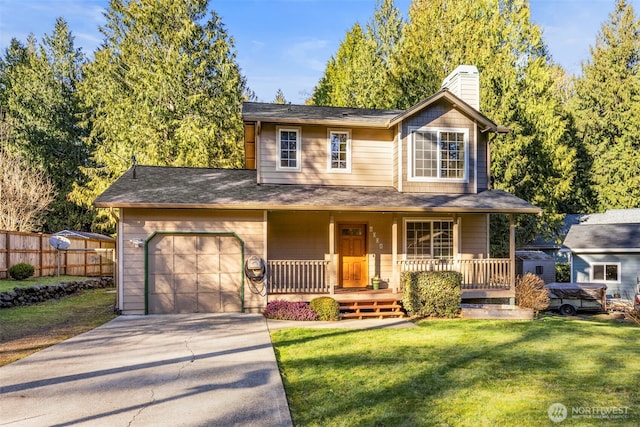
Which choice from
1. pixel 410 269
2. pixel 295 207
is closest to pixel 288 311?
pixel 295 207

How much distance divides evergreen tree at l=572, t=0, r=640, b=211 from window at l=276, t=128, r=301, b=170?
81.9ft

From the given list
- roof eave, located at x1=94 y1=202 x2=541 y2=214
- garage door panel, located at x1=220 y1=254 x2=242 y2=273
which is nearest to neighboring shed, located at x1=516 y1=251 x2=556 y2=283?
roof eave, located at x1=94 y1=202 x2=541 y2=214

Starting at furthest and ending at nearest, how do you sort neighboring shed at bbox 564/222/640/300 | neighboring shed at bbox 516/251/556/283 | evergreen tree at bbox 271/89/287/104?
evergreen tree at bbox 271/89/287/104, neighboring shed at bbox 516/251/556/283, neighboring shed at bbox 564/222/640/300

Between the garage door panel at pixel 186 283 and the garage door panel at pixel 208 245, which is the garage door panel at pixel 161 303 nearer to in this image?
the garage door panel at pixel 186 283

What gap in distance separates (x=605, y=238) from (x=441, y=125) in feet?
43.9

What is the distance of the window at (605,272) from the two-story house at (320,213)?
35.8 feet

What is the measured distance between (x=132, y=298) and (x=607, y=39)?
35478 mm

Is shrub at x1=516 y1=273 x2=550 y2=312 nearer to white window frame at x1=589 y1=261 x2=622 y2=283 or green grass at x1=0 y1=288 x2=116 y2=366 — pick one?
white window frame at x1=589 y1=261 x2=622 y2=283

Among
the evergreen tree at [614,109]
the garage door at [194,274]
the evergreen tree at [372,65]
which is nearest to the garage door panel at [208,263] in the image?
the garage door at [194,274]

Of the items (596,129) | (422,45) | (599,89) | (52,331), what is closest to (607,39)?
(599,89)

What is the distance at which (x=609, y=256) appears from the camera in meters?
20.6

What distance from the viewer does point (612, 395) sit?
17.8 feet

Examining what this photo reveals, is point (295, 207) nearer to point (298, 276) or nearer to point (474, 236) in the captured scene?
point (298, 276)

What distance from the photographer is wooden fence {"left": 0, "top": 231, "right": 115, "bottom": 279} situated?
50.6 feet
